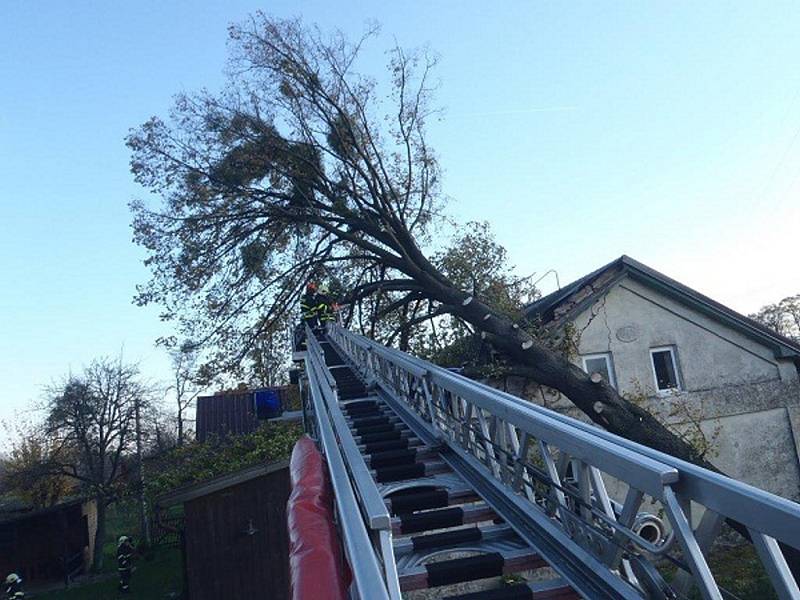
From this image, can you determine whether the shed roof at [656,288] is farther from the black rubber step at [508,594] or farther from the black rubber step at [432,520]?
the black rubber step at [508,594]

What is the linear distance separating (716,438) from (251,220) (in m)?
11.2

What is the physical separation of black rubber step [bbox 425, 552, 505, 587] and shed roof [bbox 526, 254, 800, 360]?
9.73 m

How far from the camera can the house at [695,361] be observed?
525 inches

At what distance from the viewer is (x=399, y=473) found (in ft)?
18.1

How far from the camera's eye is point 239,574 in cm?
1253

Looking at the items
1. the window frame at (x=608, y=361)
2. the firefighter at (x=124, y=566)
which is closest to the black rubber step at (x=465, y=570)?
the window frame at (x=608, y=361)

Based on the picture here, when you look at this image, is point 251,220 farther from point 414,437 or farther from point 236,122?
point 414,437

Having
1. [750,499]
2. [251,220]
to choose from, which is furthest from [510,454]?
[251,220]

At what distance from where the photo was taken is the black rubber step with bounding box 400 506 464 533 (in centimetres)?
461

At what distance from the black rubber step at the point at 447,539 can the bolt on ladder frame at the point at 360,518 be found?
1.63 ft

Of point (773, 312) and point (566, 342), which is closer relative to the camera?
point (566, 342)

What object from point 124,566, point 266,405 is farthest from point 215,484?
point 124,566

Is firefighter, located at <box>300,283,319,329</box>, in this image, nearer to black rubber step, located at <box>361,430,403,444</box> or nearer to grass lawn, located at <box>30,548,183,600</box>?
grass lawn, located at <box>30,548,183,600</box>

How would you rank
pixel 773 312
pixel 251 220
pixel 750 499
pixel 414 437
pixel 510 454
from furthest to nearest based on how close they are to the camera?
pixel 773 312 → pixel 251 220 → pixel 414 437 → pixel 510 454 → pixel 750 499
